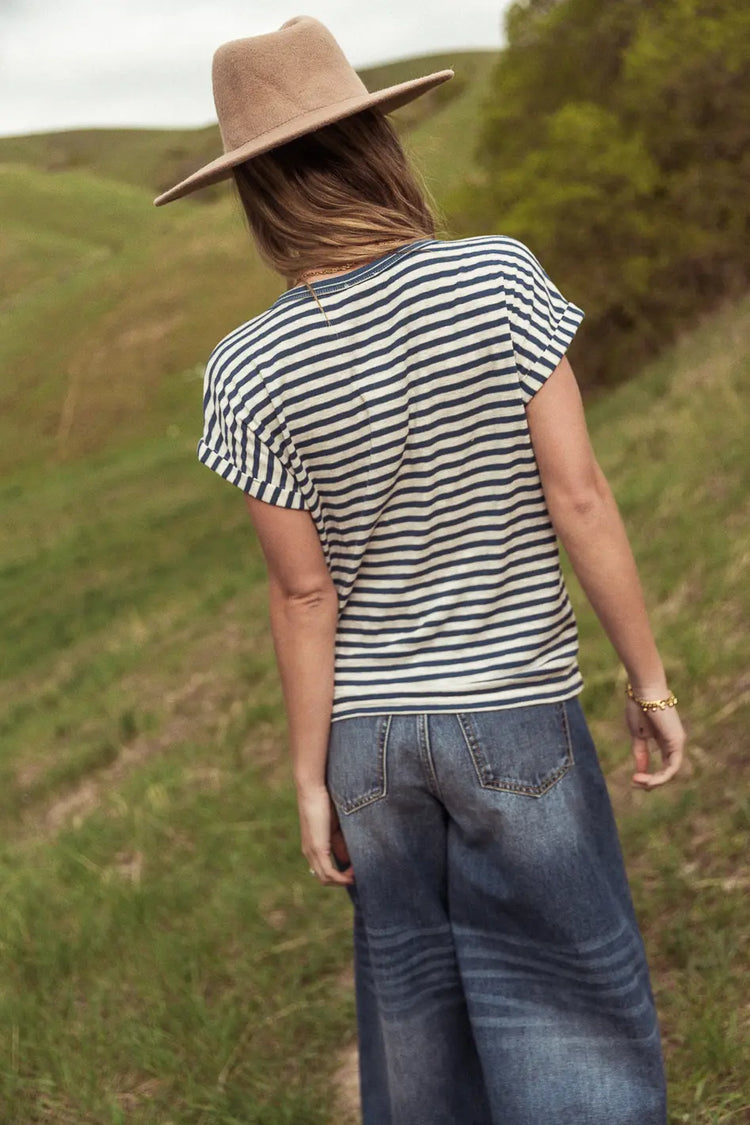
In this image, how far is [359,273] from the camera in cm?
188

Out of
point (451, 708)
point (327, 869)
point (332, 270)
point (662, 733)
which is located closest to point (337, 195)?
point (332, 270)

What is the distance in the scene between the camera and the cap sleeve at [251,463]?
1952mm

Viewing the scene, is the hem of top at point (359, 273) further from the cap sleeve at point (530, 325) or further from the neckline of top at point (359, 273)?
the cap sleeve at point (530, 325)

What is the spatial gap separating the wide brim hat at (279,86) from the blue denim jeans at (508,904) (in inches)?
40.3

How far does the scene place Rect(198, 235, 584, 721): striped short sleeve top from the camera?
187 centimetres

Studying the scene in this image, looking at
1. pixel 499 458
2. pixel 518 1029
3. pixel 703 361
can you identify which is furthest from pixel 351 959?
pixel 703 361

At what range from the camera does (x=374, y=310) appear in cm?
188

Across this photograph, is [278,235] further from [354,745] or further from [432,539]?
[354,745]

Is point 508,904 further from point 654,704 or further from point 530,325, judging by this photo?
point 530,325

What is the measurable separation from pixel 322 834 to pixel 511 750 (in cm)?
41

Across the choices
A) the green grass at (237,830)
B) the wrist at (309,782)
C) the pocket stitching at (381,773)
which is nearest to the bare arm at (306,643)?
the wrist at (309,782)

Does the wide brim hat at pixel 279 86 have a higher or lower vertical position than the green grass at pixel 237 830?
higher

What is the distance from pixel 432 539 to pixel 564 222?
17011 mm

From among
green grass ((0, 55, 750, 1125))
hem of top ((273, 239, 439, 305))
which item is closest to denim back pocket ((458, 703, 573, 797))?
hem of top ((273, 239, 439, 305))
